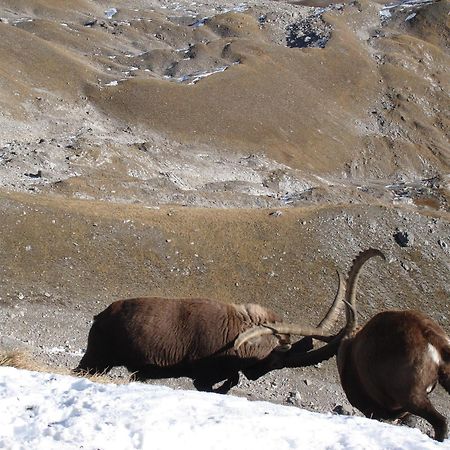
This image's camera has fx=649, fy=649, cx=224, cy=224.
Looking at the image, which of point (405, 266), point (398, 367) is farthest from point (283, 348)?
point (405, 266)

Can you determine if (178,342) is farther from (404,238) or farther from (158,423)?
(404,238)

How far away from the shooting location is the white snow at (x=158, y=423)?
897cm

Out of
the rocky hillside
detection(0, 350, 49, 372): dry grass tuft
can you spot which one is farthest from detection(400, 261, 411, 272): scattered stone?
detection(0, 350, 49, 372): dry grass tuft

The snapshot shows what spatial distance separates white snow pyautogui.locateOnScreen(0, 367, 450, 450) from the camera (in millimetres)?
8969

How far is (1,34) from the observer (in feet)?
290

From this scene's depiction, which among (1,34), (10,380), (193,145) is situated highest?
(10,380)

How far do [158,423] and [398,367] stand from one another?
5475 millimetres

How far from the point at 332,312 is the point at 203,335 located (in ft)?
11.4

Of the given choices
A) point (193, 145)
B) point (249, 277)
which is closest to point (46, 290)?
point (249, 277)

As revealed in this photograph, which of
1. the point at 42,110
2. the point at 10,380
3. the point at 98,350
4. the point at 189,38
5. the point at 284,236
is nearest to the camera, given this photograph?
the point at 10,380

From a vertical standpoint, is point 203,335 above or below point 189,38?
above

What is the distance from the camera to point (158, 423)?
9.33 meters

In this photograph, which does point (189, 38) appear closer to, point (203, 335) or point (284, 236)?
point (284, 236)

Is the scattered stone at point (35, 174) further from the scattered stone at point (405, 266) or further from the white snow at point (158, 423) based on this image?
the white snow at point (158, 423)
